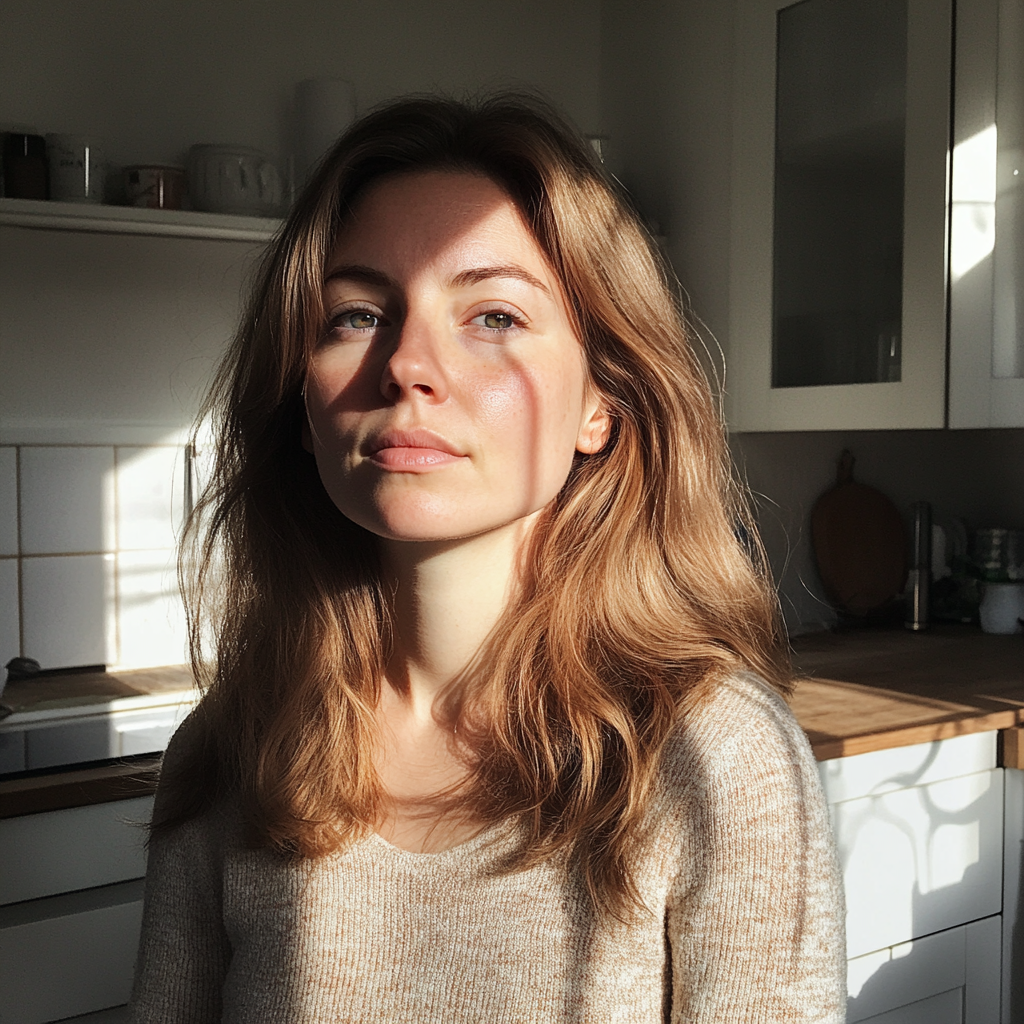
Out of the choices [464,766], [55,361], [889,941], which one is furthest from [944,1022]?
[55,361]

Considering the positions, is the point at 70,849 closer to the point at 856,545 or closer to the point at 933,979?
the point at 933,979

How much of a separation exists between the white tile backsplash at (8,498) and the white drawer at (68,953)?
28.4 inches

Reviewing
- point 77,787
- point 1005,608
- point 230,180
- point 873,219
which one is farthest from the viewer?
point 1005,608

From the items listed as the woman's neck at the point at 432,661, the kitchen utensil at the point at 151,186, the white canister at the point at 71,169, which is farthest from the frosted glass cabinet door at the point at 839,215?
the woman's neck at the point at 432,661

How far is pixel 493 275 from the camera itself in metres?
0.80

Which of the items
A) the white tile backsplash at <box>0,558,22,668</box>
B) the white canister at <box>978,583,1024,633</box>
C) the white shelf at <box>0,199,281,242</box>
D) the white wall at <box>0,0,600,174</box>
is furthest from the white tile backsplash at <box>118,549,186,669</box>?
the white canister at <box>978,583,1024,633</box>

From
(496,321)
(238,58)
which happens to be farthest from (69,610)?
(496,321)

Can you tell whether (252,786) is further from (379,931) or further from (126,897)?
(126,897)

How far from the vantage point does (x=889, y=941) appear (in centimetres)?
167

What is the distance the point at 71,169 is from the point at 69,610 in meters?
0.75

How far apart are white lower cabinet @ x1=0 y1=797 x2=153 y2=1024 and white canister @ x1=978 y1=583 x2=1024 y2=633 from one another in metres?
1.76

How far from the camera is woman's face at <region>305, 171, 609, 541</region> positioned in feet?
2.50

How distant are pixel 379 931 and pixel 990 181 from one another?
65.1 inches

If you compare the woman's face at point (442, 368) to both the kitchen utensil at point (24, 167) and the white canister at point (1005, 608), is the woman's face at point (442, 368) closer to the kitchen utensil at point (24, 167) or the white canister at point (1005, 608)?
the kitchen utensil at point (24, 167)
